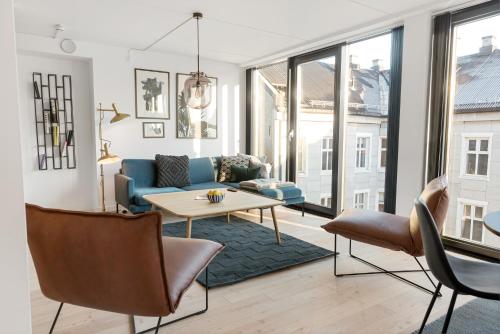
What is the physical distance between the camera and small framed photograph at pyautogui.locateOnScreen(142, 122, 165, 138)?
5.03 metres

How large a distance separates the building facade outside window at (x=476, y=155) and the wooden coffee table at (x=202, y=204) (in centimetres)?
179

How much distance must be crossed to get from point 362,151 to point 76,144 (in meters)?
3.88

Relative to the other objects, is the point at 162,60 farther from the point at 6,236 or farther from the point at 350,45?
the point at 6,236

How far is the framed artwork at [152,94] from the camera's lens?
494 centimetres

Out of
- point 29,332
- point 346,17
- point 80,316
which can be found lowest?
point 80,316

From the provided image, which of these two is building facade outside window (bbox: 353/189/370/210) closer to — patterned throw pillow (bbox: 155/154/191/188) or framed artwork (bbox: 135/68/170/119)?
patterned throw pillow (bbox: 155/154/191/188)

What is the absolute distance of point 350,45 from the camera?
425cm

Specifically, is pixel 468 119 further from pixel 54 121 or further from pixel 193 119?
pixel 54 121

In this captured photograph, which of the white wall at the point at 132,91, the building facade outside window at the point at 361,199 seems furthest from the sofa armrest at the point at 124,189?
the building facade outside window at the point at 361,199

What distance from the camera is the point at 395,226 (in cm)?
247

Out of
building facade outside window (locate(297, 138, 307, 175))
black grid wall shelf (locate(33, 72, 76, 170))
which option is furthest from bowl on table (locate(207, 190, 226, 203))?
black grid wall shelf (locate(33, 72, 76, 170))

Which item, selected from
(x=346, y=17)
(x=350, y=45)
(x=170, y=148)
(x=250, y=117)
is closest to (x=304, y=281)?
(x=346, y=17)

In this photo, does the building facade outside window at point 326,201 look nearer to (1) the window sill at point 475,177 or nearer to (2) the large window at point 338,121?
(2) the large window at point 338,121

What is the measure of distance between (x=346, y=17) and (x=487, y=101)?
1582mm
